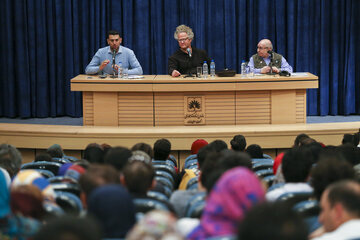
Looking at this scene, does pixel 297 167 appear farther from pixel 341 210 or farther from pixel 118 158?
pixel 118 158

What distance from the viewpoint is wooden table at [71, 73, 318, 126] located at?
23.7 feet

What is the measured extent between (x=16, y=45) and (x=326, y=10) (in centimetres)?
531

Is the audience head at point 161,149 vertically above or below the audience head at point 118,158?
below

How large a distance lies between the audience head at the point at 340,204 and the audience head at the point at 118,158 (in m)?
1.60

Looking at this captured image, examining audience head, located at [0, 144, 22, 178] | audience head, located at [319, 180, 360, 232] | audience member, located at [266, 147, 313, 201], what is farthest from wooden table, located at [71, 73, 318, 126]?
audience head, located at [319, 180, 360, 232]

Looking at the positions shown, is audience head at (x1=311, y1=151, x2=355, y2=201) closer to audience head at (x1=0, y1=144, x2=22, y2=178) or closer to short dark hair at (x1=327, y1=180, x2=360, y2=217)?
short dark hair at (x1=327, y1=180, x2=360, y2=217)

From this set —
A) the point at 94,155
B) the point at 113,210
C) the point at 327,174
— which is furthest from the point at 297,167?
the point at 94,155

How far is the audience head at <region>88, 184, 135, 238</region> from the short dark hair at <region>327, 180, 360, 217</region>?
87 centimetres

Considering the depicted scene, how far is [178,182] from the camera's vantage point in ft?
15.1

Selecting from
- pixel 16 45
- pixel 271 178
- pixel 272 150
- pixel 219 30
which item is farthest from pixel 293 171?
pixel 16 45

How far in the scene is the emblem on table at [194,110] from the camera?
23.8ft

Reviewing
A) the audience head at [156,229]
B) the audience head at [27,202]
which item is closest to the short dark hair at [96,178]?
the audience head at [27,202]

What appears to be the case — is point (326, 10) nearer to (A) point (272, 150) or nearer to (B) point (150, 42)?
(B) point (150, 42)

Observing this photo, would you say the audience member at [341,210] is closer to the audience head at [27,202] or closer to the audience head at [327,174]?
the audience head at [327,174]
